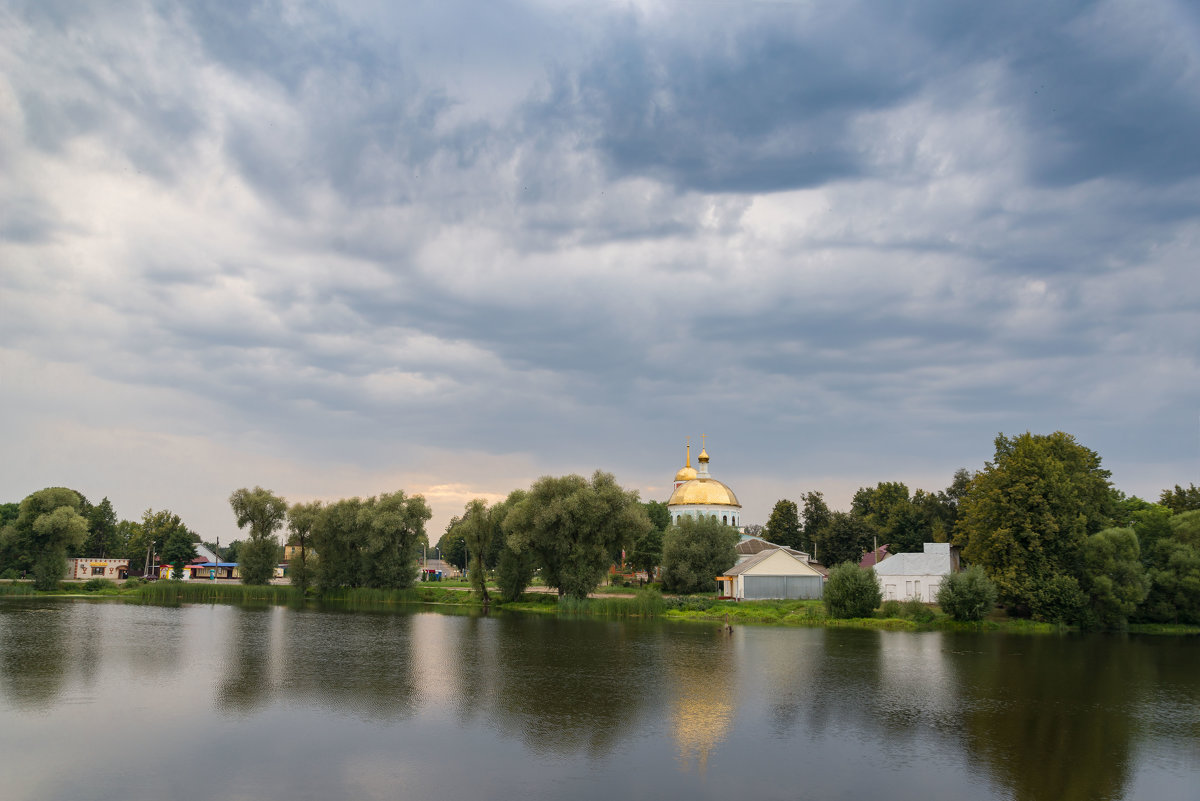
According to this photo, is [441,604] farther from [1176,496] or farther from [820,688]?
[1176,496]

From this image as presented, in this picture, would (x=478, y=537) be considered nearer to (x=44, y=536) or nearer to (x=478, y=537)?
(x=478, y=537)

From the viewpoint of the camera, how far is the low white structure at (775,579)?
7075 centimetres

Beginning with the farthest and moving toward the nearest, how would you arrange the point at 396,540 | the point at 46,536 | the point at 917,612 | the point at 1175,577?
the point at 396,540, the point at 46,536, the point at 1175,577, the point at 917,612

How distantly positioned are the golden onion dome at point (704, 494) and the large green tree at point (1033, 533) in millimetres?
52760

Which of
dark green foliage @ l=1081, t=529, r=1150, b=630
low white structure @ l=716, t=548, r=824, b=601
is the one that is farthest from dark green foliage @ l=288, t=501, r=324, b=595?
dark green foliage @ l=1081, t=529, r=1150, b=630

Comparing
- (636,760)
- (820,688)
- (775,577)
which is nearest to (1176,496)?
(775,577)

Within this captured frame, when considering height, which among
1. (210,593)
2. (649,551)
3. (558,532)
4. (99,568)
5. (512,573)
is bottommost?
(99,568)

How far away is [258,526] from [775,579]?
5115 centimetres

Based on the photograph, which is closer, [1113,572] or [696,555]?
[1113,572]

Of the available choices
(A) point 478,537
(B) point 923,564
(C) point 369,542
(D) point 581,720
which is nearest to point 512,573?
(A) point 478,537

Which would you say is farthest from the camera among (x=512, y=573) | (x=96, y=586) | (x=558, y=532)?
(x=96, y=586)

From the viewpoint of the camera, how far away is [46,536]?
2933 inches

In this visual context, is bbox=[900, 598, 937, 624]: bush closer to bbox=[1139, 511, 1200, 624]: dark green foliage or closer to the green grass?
bbox=[1139, 511, 1200, 624]: dark green foliage

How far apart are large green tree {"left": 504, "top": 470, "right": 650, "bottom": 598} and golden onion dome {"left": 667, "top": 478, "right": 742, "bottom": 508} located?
41.2 meters
